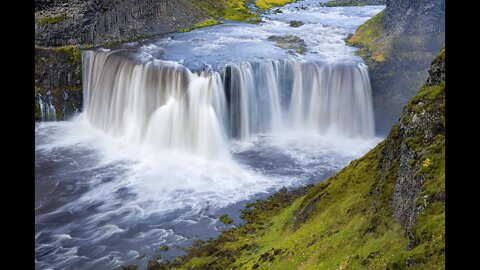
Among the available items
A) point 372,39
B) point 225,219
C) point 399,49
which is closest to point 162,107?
point 225,219

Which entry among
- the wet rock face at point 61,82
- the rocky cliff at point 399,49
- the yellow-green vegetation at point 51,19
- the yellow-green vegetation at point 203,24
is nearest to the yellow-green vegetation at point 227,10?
the yellow-green vegetation at point 203,24

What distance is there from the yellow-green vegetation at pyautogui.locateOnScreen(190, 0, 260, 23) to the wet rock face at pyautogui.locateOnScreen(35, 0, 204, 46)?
11307 millimetres

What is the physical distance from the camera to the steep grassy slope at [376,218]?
12.0 m

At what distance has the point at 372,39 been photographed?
53531 millimetres

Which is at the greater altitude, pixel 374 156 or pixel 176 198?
pixel 374 156

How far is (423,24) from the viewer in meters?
50.3

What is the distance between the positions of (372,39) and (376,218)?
42.2 metres

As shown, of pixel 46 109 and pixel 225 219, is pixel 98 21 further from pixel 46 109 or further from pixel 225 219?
pixel 225 219

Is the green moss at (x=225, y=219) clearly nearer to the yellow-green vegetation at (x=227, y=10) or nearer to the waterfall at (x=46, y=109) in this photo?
the waterfall at (x=46, y=109)

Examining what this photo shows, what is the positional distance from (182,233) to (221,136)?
51.7 feet
